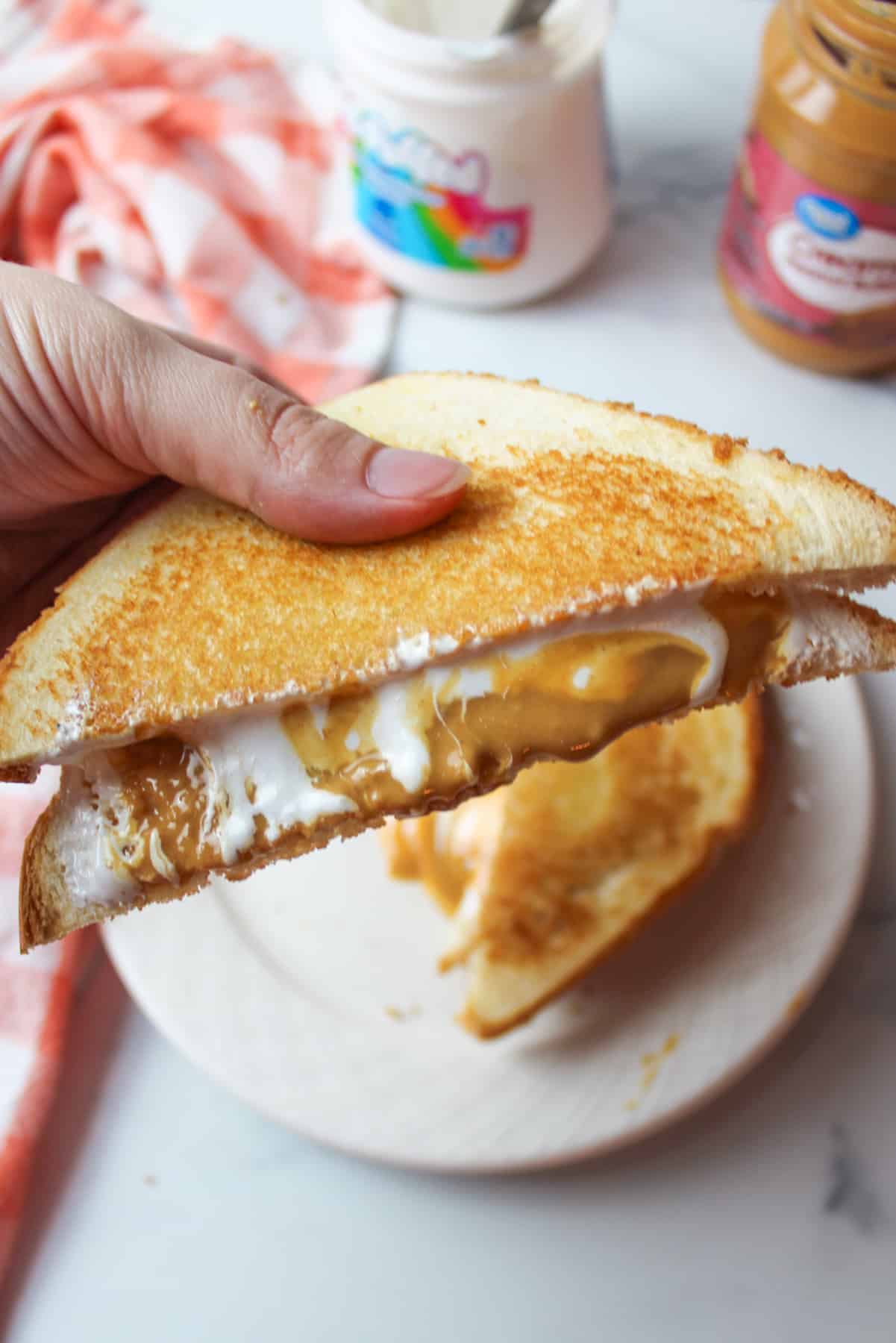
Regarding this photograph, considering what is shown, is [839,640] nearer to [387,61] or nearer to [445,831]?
[445,831]

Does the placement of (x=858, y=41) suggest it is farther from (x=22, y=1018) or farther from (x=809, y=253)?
(x=22, y=1018)

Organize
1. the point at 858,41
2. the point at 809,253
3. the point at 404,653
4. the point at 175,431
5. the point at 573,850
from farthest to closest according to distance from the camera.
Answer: the point at 809,253
the point at 573,850
the point at 858,41
the point at 175,431
the point at 404,653

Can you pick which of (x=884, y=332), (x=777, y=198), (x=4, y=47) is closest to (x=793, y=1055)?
(x=884, y=332)

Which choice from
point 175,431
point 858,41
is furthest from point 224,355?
point 858,41

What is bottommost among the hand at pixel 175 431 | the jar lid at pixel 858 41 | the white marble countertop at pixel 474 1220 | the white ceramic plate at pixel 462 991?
the white marble countertop at pixel 474 1220

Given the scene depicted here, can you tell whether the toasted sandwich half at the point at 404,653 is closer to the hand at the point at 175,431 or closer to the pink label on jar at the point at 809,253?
the hand at the point at 175,431

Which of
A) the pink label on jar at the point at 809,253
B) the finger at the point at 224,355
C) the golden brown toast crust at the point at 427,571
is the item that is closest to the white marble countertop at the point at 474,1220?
the golden brown toast crust at the point at 427,571

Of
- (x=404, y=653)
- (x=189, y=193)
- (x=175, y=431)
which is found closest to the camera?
(x=404, y=653)
